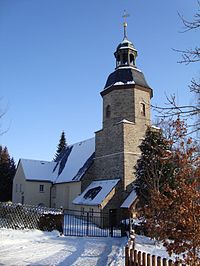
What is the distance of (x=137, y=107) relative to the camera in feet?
89.7

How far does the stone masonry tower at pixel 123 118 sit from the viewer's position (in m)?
25.9

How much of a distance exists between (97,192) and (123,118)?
727 centimetres

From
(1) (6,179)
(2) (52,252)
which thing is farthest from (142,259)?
(1) (6,179)

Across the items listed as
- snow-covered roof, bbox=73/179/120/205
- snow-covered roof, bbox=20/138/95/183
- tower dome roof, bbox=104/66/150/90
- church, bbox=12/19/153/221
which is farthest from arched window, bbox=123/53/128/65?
snow-covered roof, bbox=73/179/120/205

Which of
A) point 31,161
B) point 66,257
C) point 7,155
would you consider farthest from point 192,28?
point 7,155

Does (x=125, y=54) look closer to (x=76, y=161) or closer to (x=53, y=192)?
(x=76, y=161)

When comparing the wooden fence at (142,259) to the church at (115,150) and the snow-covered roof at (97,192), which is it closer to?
the church at (115,150)

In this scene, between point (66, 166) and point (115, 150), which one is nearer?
point (115, 150)

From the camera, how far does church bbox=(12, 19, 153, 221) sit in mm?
24562

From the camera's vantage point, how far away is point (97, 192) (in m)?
25.5

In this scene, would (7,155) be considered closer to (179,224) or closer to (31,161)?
(31,161)

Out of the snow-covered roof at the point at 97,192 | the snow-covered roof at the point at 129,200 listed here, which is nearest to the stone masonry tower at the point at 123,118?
the snow-covered roof at the point at 97,192

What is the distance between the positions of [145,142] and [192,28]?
53.0 feet

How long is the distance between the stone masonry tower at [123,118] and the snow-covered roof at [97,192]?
0.77 m
